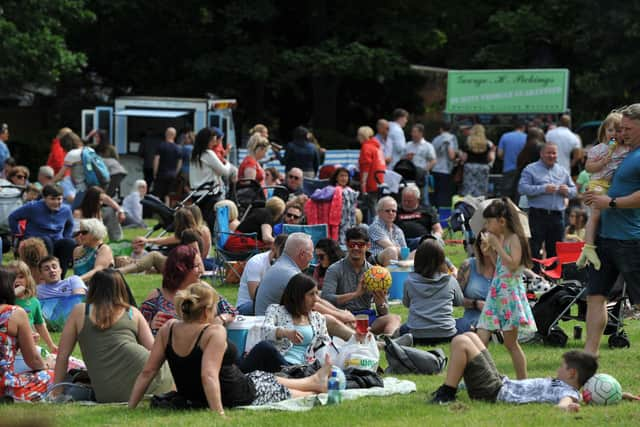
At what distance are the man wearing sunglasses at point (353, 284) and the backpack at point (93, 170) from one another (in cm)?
732

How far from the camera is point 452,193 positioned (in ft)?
70.9

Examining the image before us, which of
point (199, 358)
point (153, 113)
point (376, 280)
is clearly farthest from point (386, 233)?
point (153, 113)

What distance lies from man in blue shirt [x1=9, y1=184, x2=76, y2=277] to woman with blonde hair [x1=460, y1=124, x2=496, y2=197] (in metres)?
9.17

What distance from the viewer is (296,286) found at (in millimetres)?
8414

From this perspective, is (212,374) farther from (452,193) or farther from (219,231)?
(452,193)

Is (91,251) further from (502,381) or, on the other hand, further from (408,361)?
(502,381)

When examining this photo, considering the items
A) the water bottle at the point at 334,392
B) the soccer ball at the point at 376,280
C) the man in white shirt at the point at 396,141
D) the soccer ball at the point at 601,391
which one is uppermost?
the man in white shirt at the point at 396,141

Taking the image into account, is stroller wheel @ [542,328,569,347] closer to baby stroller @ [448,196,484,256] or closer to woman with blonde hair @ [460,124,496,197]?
baby stroller @ [448,196,484,256]

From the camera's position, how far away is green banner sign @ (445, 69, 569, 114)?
27.7 metres

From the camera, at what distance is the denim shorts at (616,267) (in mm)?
8125

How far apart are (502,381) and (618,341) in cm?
268

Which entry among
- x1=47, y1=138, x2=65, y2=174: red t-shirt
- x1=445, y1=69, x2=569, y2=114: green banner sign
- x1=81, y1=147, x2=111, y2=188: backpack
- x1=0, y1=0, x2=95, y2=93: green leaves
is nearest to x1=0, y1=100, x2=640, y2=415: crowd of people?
x1=81, y1=147, x2=111, y2=188: backpack

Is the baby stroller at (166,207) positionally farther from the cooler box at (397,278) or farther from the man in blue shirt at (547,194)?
the man in blue shirt at (547,194)

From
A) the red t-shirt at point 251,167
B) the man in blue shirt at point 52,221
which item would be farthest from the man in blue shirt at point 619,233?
the red t-shirt at point 251,167
